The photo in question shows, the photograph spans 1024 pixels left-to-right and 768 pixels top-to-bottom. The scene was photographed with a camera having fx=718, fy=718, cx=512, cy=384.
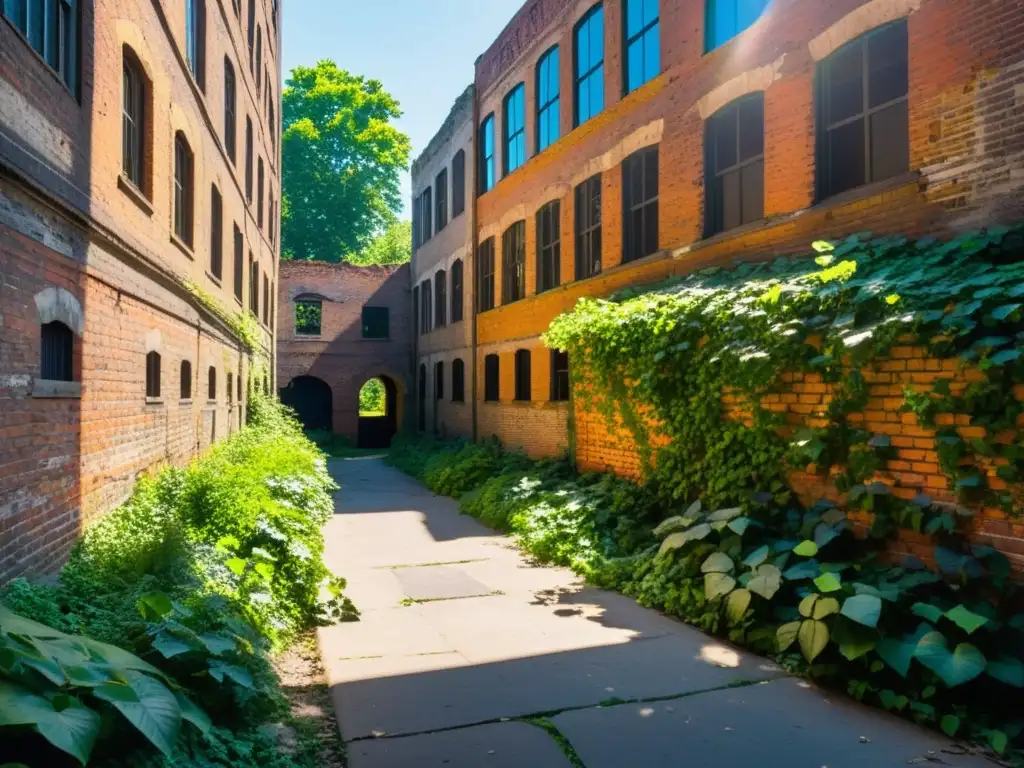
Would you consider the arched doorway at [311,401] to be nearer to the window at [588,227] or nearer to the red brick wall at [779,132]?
the red brick wall at [779,132]

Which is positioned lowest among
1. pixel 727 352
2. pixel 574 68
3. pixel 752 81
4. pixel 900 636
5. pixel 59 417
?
pixel 900 636

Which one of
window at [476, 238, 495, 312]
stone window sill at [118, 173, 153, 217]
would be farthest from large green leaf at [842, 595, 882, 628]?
window at [476, 238, 495, 312]

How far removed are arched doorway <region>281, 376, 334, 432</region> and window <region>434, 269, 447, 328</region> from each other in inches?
329

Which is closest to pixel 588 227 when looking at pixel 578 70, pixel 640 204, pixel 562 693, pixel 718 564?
pixel 640 204

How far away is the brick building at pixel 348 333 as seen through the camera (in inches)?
1044

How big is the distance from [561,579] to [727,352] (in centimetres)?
290

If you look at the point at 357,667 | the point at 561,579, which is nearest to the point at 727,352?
the point at 561,579

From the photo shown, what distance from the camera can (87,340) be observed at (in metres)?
5.94

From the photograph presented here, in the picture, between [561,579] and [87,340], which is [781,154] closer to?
[561,579]

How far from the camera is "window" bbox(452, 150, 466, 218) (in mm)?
20234

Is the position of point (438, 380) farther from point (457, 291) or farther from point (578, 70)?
point (578, 70)

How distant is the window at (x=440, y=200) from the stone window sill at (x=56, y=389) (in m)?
17.5

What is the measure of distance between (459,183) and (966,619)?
18495mm

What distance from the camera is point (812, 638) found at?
461 cm
